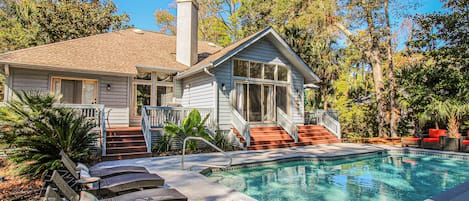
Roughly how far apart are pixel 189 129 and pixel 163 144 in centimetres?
114

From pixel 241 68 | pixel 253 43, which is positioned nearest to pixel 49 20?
pixel 241 68

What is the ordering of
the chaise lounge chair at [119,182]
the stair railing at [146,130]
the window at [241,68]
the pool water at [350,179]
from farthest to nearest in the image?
the window at [241,68], the stair railing at [146,130], the pool water at [350,179], the chaise lounge chair at [119,182]

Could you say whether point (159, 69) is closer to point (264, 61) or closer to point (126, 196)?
point (264, 61)

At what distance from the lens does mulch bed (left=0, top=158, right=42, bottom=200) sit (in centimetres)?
454

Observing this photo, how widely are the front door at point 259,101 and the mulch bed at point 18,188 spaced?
334 inches

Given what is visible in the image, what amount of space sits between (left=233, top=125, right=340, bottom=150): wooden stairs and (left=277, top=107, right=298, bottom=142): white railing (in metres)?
0.17

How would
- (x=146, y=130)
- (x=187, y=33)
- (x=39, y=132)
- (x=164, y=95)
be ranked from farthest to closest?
(x=187, y=33) < (x=164, y=95) < (x=146, y=130) < (x=39, y=132)

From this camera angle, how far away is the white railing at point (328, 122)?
13.6 metres

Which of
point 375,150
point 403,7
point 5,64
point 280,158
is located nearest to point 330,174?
point 280,158

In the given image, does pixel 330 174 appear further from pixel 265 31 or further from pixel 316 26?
pixel 316 26

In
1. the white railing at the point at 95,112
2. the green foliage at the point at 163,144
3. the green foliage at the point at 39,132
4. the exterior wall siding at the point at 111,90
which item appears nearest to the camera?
the green foliage at the point at 39,132

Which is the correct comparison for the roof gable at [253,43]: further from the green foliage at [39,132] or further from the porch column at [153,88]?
the green foliage at [39,132]

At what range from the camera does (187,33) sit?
48.4 feet

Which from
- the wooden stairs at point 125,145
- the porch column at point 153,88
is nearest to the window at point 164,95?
the porch column at point 153,88
